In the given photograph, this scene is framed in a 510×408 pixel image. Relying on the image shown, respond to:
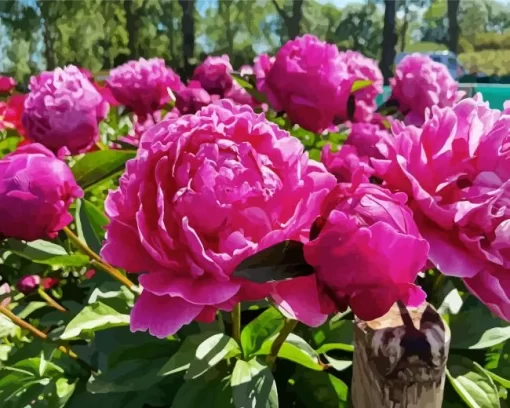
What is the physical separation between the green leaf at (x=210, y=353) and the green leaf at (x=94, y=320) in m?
0.16

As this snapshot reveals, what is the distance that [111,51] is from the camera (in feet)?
70.2

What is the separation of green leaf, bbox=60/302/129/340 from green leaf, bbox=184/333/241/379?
0.16 metres

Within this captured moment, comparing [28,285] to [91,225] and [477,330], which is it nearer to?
[91,225]

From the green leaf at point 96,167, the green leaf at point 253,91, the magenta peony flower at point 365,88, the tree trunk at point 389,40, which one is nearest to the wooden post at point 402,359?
the green leaf at point 96,167

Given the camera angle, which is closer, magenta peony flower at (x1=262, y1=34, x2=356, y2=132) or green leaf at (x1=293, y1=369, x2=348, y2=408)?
green leaf at (x1=293, y1=369, x2=348, y2=408)

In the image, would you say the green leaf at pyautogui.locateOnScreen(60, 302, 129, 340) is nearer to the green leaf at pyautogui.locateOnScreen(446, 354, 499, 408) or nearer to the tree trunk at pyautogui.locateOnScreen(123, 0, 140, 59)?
the green leaf at pyautogui.locateOnScreen(446, 354, 499, 408)

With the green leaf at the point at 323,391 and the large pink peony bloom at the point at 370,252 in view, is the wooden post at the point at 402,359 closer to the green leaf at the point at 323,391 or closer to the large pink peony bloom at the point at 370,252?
the large pink peony bloom at the point at 370,252

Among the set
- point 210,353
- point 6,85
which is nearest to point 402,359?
point 210,353

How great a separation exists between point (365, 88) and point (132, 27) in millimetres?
19229

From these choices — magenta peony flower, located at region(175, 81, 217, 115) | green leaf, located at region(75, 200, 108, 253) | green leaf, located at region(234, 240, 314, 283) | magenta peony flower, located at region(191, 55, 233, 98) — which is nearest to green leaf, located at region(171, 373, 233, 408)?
green leaf, located at region(234, 240, 314, 283)

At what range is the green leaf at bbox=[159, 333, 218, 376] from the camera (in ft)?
2.69

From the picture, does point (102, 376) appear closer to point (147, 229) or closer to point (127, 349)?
point (127, 349)

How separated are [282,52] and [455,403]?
822 millimetres

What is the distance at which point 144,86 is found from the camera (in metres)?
1.84
